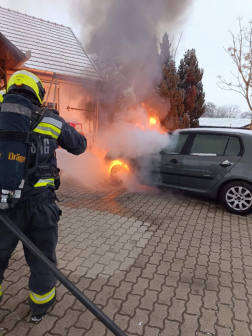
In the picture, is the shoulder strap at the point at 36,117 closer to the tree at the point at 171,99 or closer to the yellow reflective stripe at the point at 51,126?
the yellow reflective stripe at the point at 51,126

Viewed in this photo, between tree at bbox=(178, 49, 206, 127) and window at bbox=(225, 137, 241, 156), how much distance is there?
813cm

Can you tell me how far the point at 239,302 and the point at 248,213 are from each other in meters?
2.48

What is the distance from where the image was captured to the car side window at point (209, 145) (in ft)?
16.3

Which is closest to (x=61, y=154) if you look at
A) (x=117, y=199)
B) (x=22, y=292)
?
(x=117, y=199)

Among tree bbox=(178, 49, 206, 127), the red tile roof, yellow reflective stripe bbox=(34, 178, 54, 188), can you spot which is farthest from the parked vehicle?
tree bbox=(178, 49, 206, 127)

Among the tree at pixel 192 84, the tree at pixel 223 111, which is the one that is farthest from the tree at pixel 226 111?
the tree at pixel 192 84

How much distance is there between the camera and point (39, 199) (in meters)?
2.06

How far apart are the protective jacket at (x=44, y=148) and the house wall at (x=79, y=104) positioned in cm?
803

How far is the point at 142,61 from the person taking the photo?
794cm

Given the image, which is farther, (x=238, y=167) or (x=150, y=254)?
(x=238, y=167)

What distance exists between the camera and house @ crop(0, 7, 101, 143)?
935 cm

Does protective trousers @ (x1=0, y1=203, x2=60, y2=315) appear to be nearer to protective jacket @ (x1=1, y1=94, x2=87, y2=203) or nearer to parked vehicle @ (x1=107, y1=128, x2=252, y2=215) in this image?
protective jacket @ (x1=1, y1=94, x2=87, y2=203)

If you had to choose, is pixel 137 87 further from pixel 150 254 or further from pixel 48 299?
pixel 48 299

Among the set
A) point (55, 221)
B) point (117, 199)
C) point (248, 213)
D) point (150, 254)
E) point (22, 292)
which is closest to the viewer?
point (55, 221)
